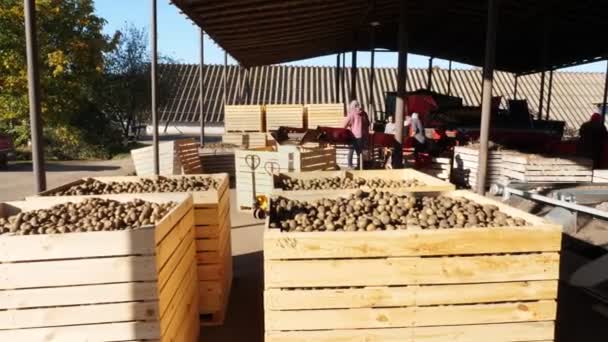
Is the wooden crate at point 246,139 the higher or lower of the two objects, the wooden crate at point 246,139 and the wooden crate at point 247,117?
the lower

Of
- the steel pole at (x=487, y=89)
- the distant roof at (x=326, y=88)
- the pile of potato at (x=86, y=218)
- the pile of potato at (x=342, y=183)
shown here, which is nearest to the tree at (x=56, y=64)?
the distant roof at (x=326, y=88)

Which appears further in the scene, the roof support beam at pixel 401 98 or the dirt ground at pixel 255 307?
the roof support beam at pixel 401 98

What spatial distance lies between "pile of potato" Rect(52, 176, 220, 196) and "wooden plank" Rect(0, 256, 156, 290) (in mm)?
2313

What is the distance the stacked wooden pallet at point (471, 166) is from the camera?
10.6 meters

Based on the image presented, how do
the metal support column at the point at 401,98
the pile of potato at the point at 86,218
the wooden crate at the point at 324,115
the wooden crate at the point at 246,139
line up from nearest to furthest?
the pile of potato at the point at 86,218 < the metal support column at the point at 401,98 < the wooden crate at the point at 246,139 < the wooden crate at the point at 324,115

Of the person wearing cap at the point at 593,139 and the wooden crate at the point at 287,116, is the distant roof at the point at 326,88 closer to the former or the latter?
the wooden crate at the point at 287,116

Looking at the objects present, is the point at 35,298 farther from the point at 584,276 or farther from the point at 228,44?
the point at 228,44

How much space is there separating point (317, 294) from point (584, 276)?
3459mm

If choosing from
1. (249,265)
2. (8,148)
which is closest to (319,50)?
(8,148)

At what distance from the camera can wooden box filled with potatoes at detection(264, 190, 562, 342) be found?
112 inches

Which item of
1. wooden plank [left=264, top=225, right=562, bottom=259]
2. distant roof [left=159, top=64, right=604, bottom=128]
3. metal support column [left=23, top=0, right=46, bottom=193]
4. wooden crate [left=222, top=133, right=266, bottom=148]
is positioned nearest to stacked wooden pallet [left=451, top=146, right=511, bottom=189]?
wooden crate [left=222, top=133, right=266, bottom=148]

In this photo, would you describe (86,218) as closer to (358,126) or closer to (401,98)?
(401,98)

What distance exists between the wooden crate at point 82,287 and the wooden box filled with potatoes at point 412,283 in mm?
757

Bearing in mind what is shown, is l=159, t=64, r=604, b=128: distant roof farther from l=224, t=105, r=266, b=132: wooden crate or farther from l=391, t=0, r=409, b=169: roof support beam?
l=391, t=0, r=409, b=169: roof support beam
